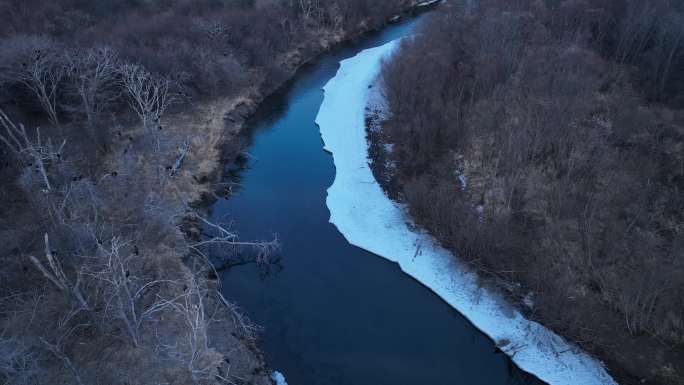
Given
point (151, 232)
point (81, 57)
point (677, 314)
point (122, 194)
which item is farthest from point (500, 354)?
point (81, 57)

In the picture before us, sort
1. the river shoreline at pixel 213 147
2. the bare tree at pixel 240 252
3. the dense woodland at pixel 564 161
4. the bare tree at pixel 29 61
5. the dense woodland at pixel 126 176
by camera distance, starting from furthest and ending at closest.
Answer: the bare tree at pixel 29 61, the river shoreline at pixel 213 147, the bare tree at pixel 240 252, the dense woodland at pixel 564 161, the dense woodland at pixel 126 176

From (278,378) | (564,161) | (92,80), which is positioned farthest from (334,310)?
(92,80)

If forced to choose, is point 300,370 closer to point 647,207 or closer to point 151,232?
point 151,232

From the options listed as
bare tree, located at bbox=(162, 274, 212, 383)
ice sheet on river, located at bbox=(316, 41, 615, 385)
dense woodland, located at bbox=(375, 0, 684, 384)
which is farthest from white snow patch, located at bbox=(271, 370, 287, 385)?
dense woodland, located at bbox=(375, 0, 684, 384)

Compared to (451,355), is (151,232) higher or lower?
higher

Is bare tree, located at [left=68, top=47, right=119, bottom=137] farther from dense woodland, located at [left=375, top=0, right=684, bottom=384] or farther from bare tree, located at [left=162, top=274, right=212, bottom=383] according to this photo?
dense woodland, located at [left=375, top=0, right=684, bottom=384]

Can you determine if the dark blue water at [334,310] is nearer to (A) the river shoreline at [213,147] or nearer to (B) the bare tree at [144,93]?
(A) the river shoreline at [213,147]

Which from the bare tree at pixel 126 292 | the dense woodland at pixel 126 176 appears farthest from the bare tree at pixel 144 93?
the bare tree at pixel 126 292
